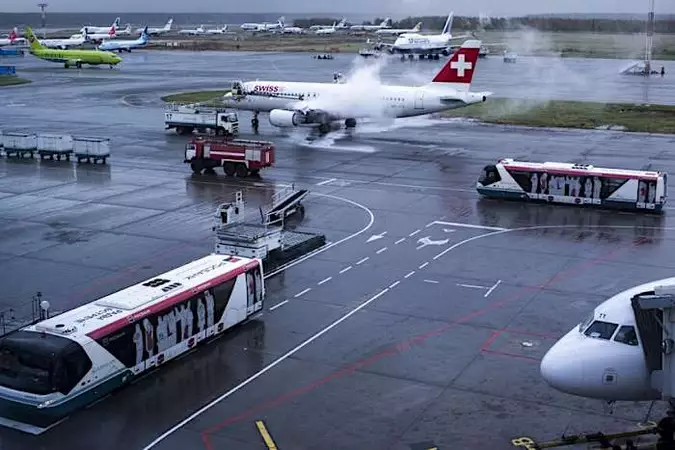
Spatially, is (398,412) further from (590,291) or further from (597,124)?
(597,124)

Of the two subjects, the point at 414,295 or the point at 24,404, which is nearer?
the point at 24,404

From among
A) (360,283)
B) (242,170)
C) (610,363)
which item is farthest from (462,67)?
(610,363)

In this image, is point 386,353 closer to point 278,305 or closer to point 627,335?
point 278,305

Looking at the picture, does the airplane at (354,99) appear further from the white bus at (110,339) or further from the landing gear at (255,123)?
the white bus at (110,339)

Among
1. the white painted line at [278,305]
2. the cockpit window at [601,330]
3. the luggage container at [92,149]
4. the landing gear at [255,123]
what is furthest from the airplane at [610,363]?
the landing gear at [255,123]

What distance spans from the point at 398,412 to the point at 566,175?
36233 mm

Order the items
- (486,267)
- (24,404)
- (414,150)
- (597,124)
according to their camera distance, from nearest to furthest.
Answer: (24,404), (486,267), (414,150), (597,124)

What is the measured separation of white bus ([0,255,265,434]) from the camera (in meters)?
29.2

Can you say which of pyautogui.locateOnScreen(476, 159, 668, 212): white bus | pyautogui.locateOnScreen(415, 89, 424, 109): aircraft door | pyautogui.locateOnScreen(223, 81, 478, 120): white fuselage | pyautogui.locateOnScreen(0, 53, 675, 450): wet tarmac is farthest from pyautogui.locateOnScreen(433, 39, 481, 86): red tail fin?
pyautogui.locateOnScreen(476, 159, 668, 212): white bus

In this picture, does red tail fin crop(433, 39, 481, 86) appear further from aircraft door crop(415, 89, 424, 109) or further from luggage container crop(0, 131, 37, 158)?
luggage container crop(0, 131, 37, 158)

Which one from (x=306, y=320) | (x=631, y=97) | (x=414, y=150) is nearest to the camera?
(x=306, y=320)

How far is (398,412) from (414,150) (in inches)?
2245

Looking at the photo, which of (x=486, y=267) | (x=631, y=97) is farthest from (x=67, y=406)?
(x=631, y=97)

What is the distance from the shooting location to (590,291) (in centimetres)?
4334
